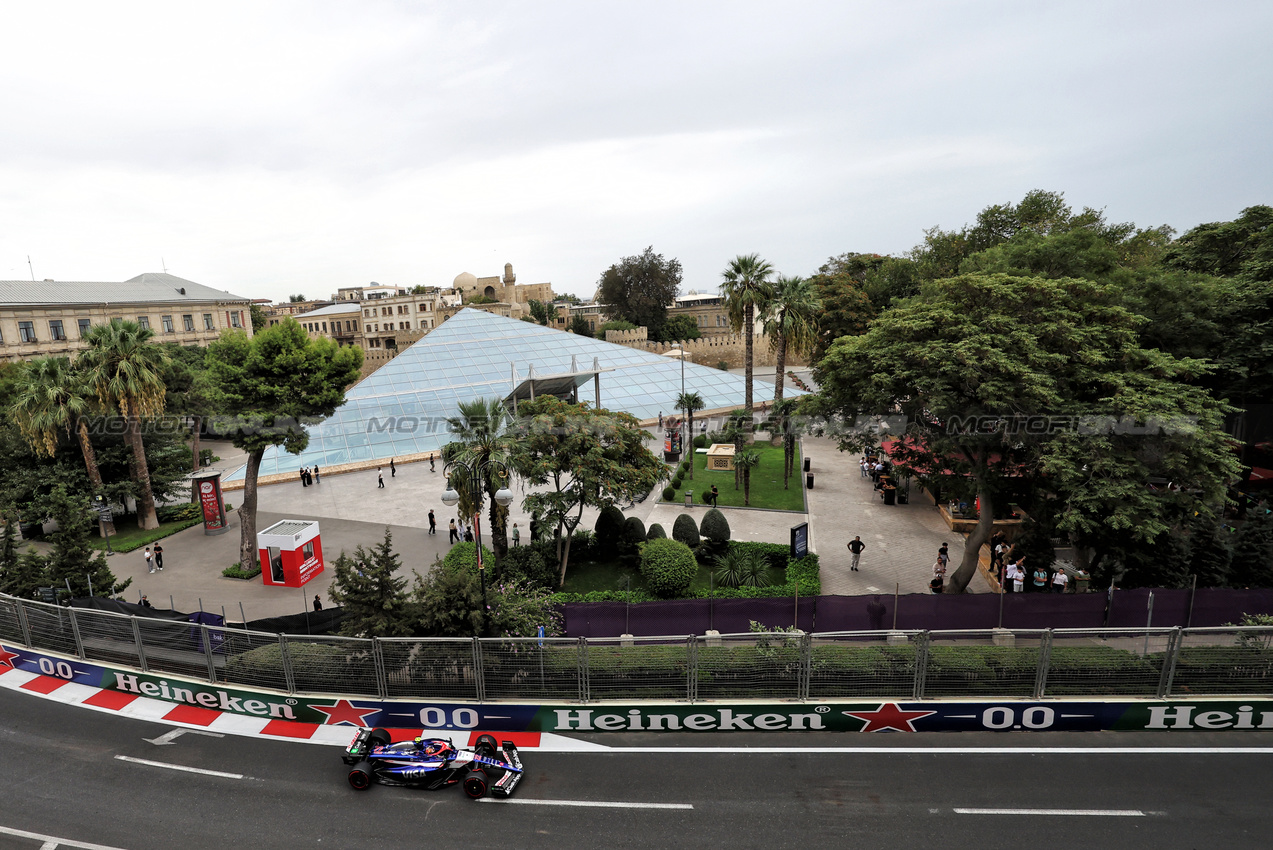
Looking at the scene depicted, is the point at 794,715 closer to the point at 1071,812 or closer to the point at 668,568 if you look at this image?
the point at 1071,812

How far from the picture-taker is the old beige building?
168ft

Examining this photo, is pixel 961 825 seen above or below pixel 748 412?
below

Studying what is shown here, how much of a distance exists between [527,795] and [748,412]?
79.0 feet

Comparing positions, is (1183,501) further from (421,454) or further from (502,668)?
(421,454)

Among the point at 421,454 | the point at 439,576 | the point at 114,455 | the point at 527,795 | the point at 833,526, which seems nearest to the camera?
the point at 527,795

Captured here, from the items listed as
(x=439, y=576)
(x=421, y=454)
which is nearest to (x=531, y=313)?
(x=421, y=454)

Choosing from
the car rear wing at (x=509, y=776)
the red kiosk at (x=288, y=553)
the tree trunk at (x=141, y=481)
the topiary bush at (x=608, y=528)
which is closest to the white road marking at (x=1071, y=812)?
the car rear wing at (x=509, y=776)

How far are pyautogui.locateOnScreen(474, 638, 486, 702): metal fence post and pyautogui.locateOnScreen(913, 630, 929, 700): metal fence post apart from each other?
24.1ft

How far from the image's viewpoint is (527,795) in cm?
959

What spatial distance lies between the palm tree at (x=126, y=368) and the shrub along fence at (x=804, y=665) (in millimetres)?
16070

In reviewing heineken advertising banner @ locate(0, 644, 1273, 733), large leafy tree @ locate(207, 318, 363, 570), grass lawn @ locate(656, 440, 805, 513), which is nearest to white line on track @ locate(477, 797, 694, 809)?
heineken advertising banner @ locate(0, 644, 1273, 733)

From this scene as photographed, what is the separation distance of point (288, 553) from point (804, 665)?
1589cm

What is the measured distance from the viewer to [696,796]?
9414 millimetres

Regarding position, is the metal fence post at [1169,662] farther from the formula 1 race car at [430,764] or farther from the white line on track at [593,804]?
the formula 1 race car at [430,764]
